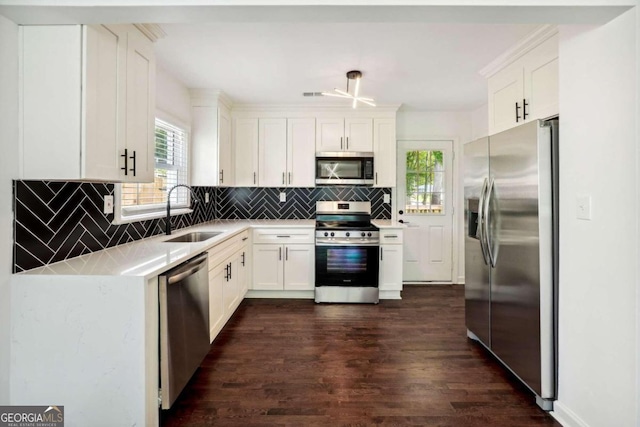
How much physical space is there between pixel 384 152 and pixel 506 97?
5.89 feet

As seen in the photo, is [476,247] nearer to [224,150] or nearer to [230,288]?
[230,288]

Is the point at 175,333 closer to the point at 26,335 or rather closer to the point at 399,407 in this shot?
the point at 26,335

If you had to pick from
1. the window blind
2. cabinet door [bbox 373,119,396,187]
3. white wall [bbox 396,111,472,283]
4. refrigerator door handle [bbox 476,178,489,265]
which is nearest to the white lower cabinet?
the window blind

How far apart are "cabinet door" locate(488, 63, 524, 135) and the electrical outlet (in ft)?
9.69

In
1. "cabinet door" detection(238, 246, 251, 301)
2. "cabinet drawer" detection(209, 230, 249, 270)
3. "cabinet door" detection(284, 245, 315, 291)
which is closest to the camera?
"cabinet drawer" detection(209, 230, 249, 270)

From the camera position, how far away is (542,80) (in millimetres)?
2229

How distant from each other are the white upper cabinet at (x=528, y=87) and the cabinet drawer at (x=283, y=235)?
2.15m

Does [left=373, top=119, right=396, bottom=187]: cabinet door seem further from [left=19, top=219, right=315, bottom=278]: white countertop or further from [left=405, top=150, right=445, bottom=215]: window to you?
[left=19, top=219, right=315, bottom=278]: white countertop

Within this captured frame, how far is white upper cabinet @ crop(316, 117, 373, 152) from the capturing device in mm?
4281

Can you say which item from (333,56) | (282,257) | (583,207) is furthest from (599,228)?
(282,257)

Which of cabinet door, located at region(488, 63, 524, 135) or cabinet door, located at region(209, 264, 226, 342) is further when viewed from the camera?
cabinet door, located at region(209, 264, 226, 342)

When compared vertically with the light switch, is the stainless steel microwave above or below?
→ above

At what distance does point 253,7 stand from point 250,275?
301cm

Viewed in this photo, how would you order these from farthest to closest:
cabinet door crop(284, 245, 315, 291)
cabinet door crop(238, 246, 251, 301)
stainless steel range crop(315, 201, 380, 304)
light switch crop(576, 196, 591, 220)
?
cabinet door crop(284, 245, 315, 291)
stainless steel range crop(315, 201, 380, 304)
cabinet door crop(238, 246, 251, 301)
light switch crop(576, 196, 591, 220)
